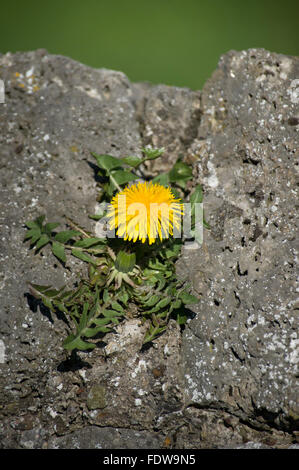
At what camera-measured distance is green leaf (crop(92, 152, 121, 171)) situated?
202cm

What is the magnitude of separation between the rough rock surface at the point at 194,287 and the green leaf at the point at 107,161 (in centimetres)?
14

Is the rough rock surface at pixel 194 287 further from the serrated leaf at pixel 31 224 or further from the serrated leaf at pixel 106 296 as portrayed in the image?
the serrated leaf at pixel 106 296

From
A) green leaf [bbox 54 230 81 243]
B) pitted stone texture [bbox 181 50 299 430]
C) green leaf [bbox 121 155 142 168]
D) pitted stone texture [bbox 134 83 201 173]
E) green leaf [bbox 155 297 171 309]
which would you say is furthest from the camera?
pitted stone texture [bbox 134 83 201 173]

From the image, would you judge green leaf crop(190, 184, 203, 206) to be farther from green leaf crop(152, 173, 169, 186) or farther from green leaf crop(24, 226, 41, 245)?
green leaf crop(24, 226, 41, 245)

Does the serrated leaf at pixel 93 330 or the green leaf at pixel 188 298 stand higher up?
the green leaf at pixel 188 298

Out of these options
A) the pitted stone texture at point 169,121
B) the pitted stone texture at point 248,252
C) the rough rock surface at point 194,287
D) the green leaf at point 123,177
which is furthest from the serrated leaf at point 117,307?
the pitted stone texture at point 169,121

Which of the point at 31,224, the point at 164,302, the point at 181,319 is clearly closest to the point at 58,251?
the point at 31,224

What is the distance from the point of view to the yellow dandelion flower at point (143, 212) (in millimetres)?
1723

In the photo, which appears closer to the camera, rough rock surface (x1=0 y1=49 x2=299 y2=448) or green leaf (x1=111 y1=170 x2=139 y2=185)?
rough rock surface (x1=0 y1=49 x2=299 y2=448)

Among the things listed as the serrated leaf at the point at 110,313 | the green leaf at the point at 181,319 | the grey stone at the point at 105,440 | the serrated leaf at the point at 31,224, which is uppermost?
the serrated leaf at the point at 31,224

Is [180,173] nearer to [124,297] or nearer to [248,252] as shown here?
[248,252]

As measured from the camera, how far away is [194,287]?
1.94m

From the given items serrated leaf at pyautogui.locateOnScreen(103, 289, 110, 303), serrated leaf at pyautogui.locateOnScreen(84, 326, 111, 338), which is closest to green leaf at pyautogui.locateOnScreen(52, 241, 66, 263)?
serrated leaf at pyautogui.locateOnScreen(103, 289, 110, 303)

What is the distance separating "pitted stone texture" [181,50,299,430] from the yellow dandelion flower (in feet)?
1.06
